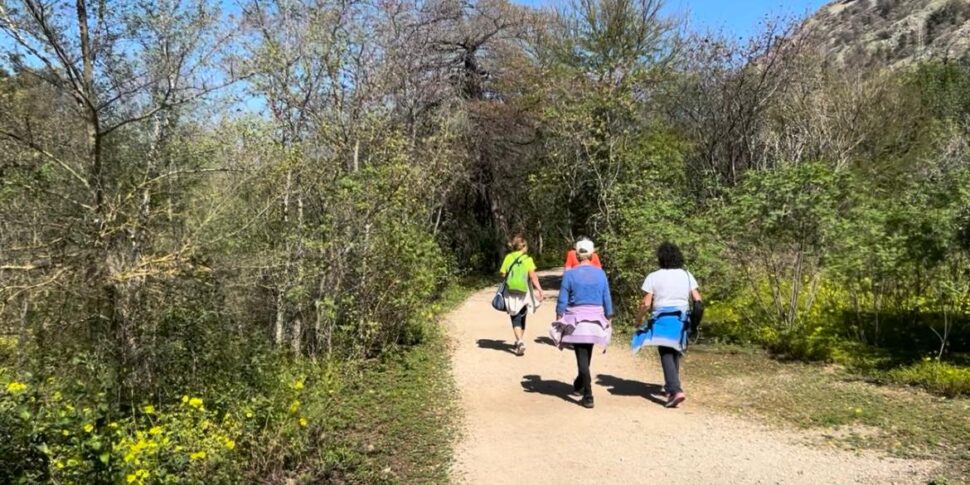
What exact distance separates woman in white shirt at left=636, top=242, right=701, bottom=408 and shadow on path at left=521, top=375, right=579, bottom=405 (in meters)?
1.01

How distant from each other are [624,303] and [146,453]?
9.11 meters

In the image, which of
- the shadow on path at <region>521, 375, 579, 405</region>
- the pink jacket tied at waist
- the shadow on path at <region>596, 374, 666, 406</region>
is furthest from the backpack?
the pink jacket tied at waist

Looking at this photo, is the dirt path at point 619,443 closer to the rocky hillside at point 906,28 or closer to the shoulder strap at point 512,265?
the shoulder strap at point 512,265

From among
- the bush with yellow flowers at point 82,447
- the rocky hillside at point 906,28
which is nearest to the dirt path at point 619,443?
the bush with yellow flowers at point 82,447

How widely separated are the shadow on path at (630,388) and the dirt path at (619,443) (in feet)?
0.04

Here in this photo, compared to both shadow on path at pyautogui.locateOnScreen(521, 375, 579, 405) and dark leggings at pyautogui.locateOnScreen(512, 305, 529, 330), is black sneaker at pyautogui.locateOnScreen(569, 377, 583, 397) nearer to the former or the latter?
shadow on path at pyautogui.locateOnScreen(521, 375, 579, 405)

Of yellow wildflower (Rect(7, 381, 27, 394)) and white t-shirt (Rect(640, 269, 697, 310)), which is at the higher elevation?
white t-shirt (Rect(640, 269, 697, 310))

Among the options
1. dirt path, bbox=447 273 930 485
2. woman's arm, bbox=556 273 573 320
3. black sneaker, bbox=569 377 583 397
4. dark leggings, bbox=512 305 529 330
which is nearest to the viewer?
dirt path, bbox=447 273 930 485

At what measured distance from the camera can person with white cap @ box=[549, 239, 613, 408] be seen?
646 centimetres

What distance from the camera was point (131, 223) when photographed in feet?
16.2

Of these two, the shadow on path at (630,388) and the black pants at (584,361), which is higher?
the black pants at (584,361)

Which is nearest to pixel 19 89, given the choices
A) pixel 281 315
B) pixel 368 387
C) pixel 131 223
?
pixel 131 223

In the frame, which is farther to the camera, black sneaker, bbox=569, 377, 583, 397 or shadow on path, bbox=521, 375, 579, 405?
shadow on path, bbox=521, 375, 579, 405

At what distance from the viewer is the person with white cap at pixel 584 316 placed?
6.46 meters
